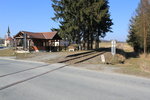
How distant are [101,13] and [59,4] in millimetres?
10444

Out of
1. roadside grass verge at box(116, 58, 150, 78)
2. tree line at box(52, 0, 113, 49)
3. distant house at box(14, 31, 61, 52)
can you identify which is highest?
tree line at box(52, 0, 113, 49)

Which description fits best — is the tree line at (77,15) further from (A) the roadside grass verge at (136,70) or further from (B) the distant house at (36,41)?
(A) the roadside grass verge at (136,70)

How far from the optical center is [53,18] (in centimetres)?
4138

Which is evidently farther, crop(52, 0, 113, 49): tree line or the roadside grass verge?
crop(52, 0, 113, 49): tree line

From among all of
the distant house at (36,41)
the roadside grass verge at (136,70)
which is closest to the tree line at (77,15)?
the distant house at (36,41)

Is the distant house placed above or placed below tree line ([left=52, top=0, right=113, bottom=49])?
below

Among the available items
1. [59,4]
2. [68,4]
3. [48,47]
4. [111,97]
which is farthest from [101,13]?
[111,97]

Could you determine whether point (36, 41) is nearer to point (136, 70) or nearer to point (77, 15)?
point (77, 15)

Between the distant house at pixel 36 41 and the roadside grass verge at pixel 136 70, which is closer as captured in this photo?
the roadside grass verge at pixel 136 70

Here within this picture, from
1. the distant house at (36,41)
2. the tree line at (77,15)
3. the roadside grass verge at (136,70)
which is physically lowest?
the roadside grass verge at (136,70)

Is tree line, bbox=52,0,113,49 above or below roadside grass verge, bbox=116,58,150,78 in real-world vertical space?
above

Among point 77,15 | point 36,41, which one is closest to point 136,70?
point 77,15

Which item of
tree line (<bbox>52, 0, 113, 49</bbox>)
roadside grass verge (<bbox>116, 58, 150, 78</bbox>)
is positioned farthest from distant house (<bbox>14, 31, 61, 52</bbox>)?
roadside grass verge (<bbox>116, 58, 150, 78</bbox>)

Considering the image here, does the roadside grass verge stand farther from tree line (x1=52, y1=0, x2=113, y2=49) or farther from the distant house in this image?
the distant house
